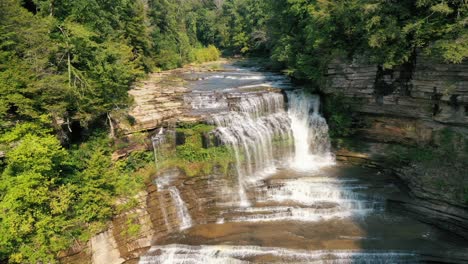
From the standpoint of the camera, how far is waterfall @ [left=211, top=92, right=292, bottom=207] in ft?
52.0

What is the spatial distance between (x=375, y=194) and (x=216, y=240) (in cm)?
702

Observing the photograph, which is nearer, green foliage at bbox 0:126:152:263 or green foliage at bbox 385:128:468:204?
green foliage at bbox 0:126:152:263

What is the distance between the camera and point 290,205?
13.6 m

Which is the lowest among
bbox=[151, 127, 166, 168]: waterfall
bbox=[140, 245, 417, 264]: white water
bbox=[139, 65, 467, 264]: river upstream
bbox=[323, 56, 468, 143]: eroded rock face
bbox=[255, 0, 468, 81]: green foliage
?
bbox=[140, 245, 417, 264]: white water

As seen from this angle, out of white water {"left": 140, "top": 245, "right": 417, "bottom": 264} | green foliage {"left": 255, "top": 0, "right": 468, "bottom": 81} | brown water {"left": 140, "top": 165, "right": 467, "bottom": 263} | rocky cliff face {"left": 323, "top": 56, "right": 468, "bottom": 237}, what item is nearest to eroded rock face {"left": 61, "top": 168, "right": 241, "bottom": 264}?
brown water {"left": 140, "top": 165, "right": 467, "bottom": 263}

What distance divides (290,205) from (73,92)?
9703 millimetres

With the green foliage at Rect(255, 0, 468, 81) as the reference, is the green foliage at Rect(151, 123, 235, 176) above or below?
below

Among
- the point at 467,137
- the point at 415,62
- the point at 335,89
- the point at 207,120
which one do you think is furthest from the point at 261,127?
the point at 467,137

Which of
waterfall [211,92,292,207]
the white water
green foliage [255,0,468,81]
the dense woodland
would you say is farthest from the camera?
waterfall [211,92,292,207]

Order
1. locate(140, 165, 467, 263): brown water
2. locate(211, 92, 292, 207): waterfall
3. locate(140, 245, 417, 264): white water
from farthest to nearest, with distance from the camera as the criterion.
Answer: locate(211, 92, 292, 207): waterfall, locate(140, 165, 467, 263): brown water, locate(140, 245, 417, 264): white water

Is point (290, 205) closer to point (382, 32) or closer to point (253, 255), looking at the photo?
point (253, 255)

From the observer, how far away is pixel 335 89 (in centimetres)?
1709

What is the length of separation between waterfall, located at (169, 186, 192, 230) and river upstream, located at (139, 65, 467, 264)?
4 centimetres

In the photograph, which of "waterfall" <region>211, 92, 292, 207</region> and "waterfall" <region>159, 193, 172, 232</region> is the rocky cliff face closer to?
"waterfall" <region>211, 92, 292, 207</region>
